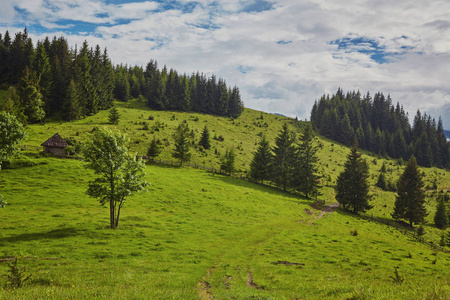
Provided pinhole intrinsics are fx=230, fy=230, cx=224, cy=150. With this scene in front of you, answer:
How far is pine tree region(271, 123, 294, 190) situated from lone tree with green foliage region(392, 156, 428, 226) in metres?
28.1

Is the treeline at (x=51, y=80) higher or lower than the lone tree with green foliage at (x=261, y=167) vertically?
higher

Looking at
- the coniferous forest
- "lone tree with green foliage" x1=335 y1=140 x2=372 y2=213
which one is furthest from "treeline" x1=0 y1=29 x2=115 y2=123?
"lone tree with green foliage" x1=335 y1=140 x2=372 y2=213

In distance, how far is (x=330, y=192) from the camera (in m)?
79.8

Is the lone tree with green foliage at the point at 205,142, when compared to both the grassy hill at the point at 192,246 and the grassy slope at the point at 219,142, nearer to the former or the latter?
the grassy slope at the point at 219,142

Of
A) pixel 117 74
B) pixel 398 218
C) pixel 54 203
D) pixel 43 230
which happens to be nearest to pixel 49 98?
pixel 117 74

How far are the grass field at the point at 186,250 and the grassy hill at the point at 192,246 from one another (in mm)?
115

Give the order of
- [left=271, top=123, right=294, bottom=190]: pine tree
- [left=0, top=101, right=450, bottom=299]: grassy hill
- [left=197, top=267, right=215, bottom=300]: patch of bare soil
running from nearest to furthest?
[left=0, top=101, right=450, bottom=299]: grassy hill
[left=197, top=267, right=215, bottom=300]: patch of bare soil
[left=271, top=123, right=294, bottom=190]: pine tree

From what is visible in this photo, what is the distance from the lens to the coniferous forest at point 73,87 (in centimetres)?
8381

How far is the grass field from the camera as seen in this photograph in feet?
40.7

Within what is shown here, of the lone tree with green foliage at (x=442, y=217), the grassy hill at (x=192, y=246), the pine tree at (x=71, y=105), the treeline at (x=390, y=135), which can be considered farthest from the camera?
the treeline at (x=390, y=135)

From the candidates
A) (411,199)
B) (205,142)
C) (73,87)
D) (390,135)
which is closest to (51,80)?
(73,87)

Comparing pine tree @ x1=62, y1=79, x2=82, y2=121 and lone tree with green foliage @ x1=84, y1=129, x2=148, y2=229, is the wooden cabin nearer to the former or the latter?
lone tree with green foliage @ x1=84, y1=129, x2=148, y2=229

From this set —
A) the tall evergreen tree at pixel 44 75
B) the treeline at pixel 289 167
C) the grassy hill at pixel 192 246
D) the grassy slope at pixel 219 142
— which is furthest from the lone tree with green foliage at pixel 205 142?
the tall evergreen tree at pixel 44 75

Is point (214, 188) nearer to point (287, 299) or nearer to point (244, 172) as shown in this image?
point (244, 172)
